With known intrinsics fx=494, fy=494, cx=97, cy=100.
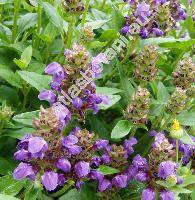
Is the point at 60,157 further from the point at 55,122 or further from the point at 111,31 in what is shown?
the point at 111,31

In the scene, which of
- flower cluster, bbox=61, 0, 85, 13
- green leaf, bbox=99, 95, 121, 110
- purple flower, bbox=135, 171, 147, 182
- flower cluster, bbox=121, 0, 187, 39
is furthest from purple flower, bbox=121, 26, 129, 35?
purple flower, bbox=135, 171, 147, 182

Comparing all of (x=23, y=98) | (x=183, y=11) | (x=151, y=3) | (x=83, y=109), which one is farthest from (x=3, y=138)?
(x=183, y=11)

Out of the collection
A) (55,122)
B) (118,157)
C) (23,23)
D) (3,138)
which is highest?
(55,122)

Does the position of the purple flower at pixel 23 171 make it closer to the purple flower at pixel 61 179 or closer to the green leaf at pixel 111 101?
the purple flower at pixel 61 179

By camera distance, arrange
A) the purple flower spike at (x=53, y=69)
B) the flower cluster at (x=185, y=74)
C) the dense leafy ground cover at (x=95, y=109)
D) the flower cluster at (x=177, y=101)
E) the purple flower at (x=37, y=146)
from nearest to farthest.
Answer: the purple flower at (x=37, y=146), the dense leafy ground cover at (x=95, y=109), the purple flower spike at (x=53, y=69), the flower cluster at (x=177, y=101), the flower cluster at (x=185, y=74)

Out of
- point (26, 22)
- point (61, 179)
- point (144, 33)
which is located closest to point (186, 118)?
point (144, 33)

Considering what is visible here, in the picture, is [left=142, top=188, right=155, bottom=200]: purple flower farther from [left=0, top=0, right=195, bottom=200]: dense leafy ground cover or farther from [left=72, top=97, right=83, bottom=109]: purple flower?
[left=72, top=97, right=83, bottom=109]: purple flower

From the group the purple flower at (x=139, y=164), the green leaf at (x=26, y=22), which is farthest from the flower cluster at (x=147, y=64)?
the green leaf at (x=26, y=22)
